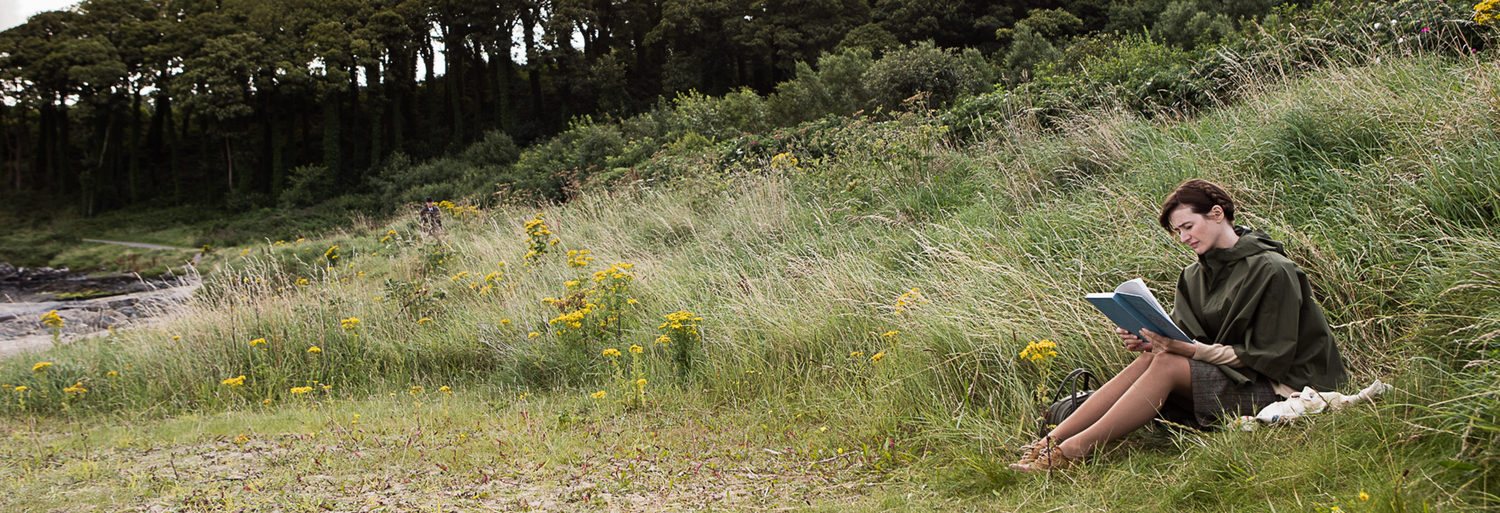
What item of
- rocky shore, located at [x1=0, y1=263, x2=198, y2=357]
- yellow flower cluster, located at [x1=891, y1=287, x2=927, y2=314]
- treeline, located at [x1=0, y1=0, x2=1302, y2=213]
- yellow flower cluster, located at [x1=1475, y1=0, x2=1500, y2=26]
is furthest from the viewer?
treeline, located at [x1=0, y1=0, x2=1302, y2=213]

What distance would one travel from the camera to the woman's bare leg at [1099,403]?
3.69 m

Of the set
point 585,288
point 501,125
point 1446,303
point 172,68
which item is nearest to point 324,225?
point 501,125

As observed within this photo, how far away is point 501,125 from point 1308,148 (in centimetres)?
3877

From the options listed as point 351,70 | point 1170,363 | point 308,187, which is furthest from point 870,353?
point 351,70

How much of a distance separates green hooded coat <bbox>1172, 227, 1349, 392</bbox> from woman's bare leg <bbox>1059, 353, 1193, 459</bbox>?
0.56 ft

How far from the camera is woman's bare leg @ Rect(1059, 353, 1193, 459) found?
3.57 metres

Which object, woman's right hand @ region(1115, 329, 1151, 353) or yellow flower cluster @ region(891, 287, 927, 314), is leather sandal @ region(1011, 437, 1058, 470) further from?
yellow flower cluster @ region(891, 287, 927, 314)

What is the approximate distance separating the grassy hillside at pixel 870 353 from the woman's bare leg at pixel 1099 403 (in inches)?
6.6

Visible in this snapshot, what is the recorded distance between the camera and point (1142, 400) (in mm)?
3574

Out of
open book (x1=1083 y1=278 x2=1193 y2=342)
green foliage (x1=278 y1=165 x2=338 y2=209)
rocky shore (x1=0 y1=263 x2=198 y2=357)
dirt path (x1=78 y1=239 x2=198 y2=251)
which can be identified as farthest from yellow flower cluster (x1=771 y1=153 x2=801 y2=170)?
green foliage (x1=278 y1=165 x2=338 y2=209)

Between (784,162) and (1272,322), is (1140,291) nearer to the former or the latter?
(1272,322)

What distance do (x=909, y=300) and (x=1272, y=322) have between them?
7.57ft

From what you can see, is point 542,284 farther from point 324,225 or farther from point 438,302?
point 324,225

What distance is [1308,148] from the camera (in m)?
5.68
